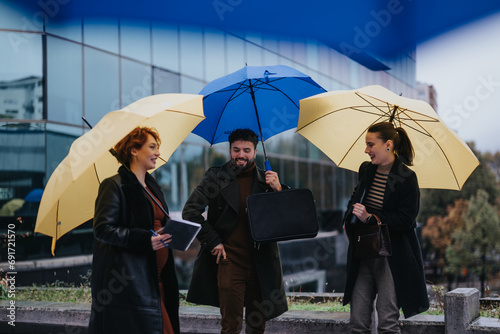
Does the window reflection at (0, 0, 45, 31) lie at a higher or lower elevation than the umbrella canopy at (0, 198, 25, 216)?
higher

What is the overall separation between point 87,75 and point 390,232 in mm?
14098

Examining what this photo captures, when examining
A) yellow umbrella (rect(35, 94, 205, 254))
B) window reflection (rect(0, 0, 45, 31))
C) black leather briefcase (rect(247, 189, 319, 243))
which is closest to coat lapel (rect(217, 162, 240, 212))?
black leather briefcase (rect(247, 189, 319, 243))

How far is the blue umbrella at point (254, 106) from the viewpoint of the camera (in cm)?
473

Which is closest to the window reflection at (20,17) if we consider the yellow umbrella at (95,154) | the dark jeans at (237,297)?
the yellow umbrella at (95,154)

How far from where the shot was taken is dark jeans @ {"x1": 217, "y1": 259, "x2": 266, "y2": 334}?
13.1 feet

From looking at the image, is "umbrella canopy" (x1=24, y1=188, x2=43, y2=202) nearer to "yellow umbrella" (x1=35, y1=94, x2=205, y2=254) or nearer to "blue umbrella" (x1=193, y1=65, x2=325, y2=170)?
"blue umbrella" (x1=193, y1=65, x2=325, y2=170)

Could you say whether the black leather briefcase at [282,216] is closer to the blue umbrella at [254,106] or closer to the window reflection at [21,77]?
the blue umbrella at [254,106]

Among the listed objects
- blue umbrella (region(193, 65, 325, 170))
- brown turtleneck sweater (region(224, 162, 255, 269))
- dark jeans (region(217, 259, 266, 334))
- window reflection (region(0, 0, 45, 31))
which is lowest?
dark jeans (region(217, 259, 266, 334))

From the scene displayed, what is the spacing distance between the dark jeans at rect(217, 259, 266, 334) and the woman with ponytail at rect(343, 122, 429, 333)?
686 mm

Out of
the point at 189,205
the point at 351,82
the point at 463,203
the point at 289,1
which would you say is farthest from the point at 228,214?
the point at 463,203

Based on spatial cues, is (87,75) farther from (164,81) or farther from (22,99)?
(164,81)

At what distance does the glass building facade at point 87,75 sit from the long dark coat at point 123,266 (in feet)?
38.4

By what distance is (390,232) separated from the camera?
13.2ft

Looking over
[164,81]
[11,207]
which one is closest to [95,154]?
[11,207]
